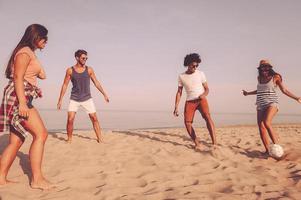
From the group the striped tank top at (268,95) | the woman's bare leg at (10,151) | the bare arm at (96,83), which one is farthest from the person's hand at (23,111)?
the striped tank top at (268,95)

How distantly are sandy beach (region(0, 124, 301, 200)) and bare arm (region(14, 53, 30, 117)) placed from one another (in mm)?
1040

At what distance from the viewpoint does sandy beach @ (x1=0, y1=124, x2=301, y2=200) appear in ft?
11.4

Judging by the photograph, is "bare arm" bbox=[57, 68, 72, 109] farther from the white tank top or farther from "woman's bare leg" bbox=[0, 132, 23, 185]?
"woman's bare leg" bbox=[0, 132, 23, 185]

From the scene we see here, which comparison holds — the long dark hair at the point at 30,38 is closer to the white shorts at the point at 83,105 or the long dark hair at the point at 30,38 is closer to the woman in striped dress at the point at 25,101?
the woman in striped dress at the point at 25,101

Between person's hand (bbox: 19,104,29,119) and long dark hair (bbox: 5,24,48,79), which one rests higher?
long dark hair (bbox: 5,24,48,79)

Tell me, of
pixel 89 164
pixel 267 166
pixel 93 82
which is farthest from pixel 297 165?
pixel 93 82

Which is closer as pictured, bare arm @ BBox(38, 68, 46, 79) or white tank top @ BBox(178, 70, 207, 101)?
bare arm @ BBox(38, 68, 46, 79)

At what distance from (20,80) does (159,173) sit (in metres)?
2.39

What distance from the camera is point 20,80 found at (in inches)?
134

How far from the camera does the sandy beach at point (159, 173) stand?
137 inches

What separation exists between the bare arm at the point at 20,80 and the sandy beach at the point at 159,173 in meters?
1.04

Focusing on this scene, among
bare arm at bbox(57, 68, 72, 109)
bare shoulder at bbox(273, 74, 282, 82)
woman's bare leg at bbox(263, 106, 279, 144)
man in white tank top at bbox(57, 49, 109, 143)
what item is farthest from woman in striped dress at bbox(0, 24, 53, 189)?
bare shoulder at bbox(273, 74, 282, 82)

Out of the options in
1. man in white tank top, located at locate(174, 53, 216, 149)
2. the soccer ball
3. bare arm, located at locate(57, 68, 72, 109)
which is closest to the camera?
the soccer ball

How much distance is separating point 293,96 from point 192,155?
2.24 meters
